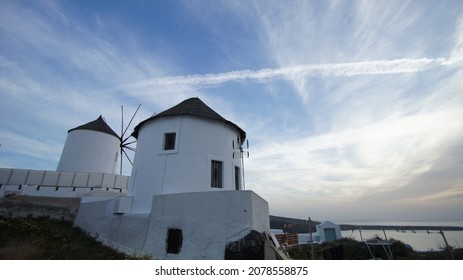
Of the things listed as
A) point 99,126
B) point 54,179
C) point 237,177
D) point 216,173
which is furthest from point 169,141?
point 99,126

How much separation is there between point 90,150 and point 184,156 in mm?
13799

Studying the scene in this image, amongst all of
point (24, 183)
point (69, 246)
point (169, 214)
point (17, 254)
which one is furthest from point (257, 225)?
point (24, 183)

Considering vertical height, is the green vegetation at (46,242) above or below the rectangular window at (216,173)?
below

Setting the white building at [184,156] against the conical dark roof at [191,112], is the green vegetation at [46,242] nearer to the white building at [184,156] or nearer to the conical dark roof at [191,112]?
the white building at [184,156]

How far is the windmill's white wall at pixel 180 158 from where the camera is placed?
11.8m

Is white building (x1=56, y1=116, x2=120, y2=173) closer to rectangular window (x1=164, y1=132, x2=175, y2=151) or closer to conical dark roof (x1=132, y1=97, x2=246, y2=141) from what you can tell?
conical dark roof (x1=132, y1=97, x2=246, y2=141)

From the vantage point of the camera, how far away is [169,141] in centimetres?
1291

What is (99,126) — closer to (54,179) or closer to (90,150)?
(90,150)

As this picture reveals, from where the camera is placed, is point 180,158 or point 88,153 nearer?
point 180,158

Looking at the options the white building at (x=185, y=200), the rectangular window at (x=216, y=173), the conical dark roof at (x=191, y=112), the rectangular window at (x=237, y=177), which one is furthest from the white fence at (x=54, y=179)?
the rectangular window at (x=237, y=177)

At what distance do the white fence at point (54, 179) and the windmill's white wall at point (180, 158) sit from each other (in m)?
7.29

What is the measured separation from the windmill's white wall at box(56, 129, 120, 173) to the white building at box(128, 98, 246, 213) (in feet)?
32.9

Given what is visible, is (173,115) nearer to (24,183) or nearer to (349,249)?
(24,183)

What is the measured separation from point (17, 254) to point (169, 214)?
557 cm
